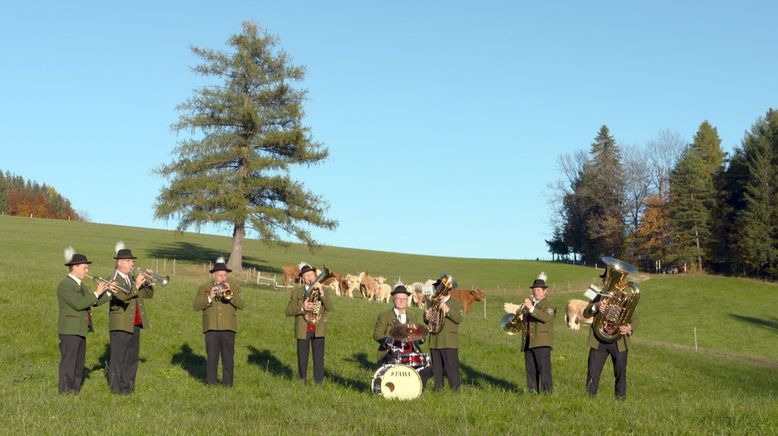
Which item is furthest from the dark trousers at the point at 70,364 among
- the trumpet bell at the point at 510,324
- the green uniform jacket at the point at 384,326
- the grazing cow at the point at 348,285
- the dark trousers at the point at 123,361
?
the grazing cow at the point at 348,285

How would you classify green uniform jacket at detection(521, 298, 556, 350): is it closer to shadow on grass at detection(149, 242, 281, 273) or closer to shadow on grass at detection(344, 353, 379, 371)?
shadow on grass at detection(344, 353, 379, 371)

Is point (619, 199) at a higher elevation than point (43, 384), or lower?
higher

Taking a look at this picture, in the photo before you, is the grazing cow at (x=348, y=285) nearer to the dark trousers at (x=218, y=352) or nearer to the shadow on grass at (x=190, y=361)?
the shadow on grass at (x=190, y=361)

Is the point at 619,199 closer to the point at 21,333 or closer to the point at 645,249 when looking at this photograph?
the point at 645,249

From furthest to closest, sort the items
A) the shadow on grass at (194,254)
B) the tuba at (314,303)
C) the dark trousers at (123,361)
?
the shadow on grass at (194,254), the tuba at (314,303), the dark trousers at (123,361)

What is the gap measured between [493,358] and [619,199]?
7141cm

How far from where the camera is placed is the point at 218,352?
600 inches

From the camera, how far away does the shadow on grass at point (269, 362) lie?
18.0 m

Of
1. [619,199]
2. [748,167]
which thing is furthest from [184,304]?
[619,199]

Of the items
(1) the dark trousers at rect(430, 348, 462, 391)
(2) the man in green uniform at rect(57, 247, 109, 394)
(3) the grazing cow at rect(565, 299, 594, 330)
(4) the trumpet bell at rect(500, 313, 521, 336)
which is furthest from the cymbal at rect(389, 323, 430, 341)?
(3) the grazing cow at rect(565, 299, 594, 330)

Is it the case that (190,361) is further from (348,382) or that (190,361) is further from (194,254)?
(194,254)

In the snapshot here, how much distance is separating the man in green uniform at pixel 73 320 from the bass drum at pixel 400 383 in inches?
183

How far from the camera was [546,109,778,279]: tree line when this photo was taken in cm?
7219

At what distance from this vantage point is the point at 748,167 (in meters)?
76.9
